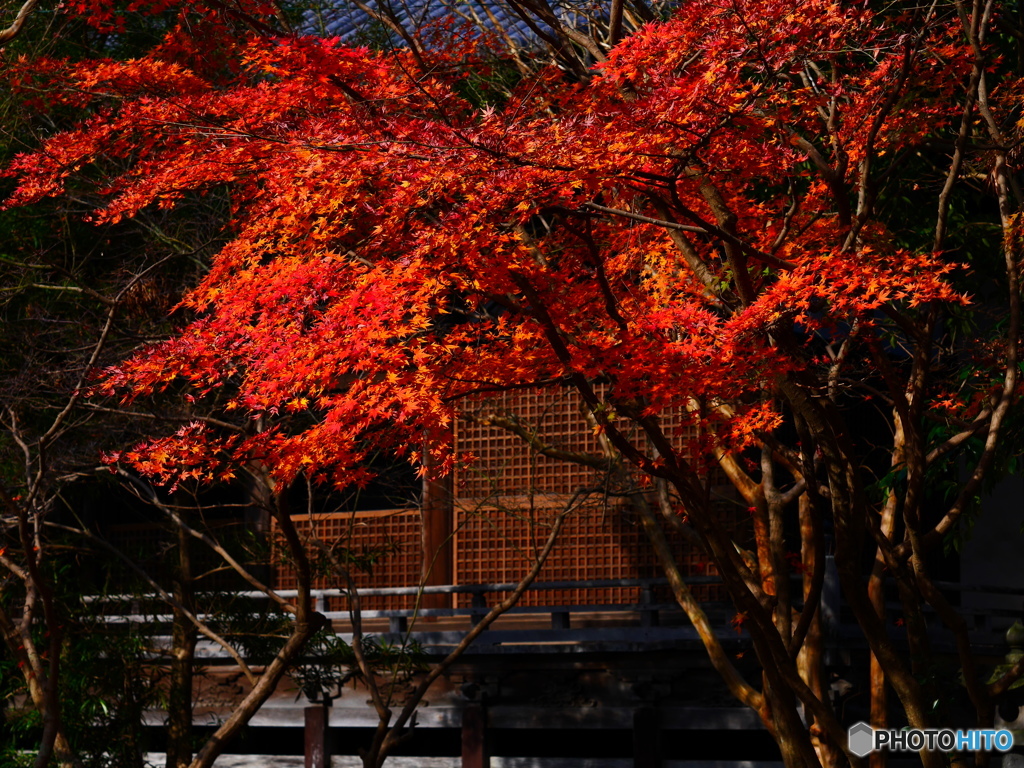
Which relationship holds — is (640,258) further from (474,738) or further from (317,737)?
(317,737)

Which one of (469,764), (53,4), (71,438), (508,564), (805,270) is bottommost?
(469,764)

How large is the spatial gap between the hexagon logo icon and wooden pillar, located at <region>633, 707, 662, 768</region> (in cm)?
205

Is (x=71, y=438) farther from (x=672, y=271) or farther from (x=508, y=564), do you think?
(x=672, y=271)

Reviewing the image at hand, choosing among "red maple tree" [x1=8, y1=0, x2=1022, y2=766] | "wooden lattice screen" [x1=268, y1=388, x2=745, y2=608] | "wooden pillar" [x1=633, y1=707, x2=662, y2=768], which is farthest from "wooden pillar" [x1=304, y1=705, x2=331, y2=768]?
"red maple tree" [x1=8, y1=0, x2=1022, y2=766]

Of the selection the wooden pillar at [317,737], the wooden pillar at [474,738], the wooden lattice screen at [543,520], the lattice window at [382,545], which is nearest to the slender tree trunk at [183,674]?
the wooden pillar at [317,737]

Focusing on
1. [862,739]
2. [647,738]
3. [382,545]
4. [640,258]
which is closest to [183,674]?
[382,545]

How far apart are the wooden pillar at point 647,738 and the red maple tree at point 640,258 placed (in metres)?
2.40

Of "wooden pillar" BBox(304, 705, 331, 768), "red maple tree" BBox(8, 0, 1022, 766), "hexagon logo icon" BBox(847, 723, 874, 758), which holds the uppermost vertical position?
"red maple tree" BBox(8, 0, 1022, 766)

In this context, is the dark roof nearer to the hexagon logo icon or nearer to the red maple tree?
the red maple tree

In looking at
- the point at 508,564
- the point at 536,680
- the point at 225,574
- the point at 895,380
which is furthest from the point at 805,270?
the point at 225,574

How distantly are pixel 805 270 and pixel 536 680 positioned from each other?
5.87 m

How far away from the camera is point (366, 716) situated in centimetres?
1061

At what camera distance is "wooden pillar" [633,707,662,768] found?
30.8 feet

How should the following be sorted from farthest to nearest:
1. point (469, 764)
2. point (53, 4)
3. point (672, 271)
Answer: point (53, 4) → point (469, 764) → point (672, 271)
